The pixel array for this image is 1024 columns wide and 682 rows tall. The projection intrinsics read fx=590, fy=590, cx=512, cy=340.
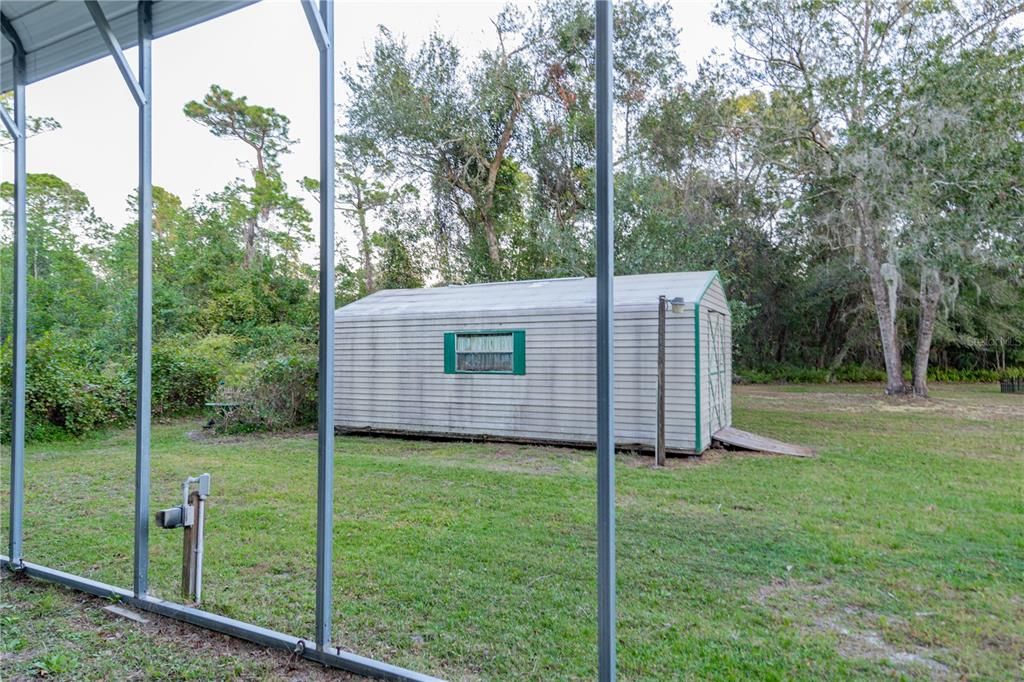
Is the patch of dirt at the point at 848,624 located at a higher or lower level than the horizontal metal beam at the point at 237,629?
lower

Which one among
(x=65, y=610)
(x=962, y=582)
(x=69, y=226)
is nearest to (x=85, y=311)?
(x=69, y=226)

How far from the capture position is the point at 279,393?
680 centimetres

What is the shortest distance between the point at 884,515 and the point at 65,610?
4.05 metres

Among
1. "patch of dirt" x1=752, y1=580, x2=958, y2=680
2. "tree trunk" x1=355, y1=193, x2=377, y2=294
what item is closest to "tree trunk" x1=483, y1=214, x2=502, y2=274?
"tree trunk" x1=355, y1=193, x2=377, y2=294

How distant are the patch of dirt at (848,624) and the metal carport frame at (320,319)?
3.92 feet

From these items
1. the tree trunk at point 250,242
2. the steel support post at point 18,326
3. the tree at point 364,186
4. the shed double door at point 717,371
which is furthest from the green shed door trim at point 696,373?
the tree trunk at point 250,242

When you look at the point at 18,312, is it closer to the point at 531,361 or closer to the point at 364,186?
the point at 531,361

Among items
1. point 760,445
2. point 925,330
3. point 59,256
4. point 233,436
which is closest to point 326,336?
point 760,445

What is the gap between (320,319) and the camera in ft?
5.65

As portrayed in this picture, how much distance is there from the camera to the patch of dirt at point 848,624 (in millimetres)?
1844

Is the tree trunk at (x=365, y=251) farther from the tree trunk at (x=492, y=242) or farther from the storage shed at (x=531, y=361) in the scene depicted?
the tree trunk at (x=492, y=242)

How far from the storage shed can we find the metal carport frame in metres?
4.05

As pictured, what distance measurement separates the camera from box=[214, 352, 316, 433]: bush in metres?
6.70

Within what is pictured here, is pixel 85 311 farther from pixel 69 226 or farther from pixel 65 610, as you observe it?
pixel 65 610
